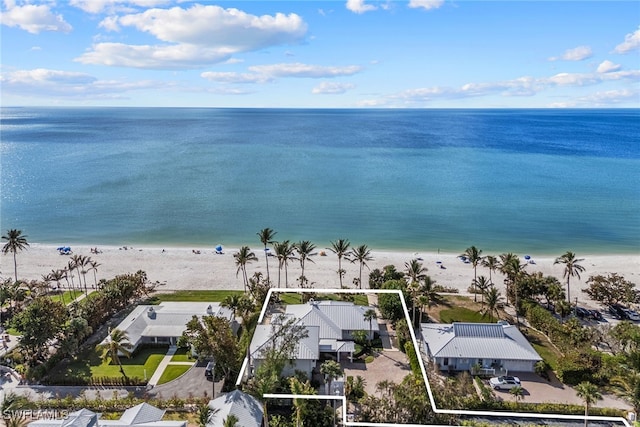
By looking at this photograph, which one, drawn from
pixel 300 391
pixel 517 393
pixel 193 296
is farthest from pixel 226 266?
pixel 300 391

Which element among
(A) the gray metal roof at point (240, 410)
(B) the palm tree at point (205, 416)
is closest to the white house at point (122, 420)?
(B) the palm tree at point (205, 416)

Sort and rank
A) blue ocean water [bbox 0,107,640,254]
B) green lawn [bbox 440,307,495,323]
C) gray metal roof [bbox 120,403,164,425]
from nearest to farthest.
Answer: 1. gray metal roof [bbox 120,403,164,425]
2. green lawn [bbox 440,307,495,323]
3. blue ocean water [bbox 0,107,640,254]

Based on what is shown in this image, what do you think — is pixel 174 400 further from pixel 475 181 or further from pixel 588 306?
pixel 475 181

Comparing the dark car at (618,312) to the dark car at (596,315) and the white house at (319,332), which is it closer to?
the dark car at (596,315)

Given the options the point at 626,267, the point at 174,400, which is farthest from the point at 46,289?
the point at 626,267

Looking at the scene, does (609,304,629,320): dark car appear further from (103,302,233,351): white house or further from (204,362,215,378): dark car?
(204,362,215,378): dark car

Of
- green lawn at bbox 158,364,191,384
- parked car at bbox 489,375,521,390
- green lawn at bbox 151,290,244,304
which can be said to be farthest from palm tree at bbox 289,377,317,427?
green lawn at bbox 151,290,244,304
